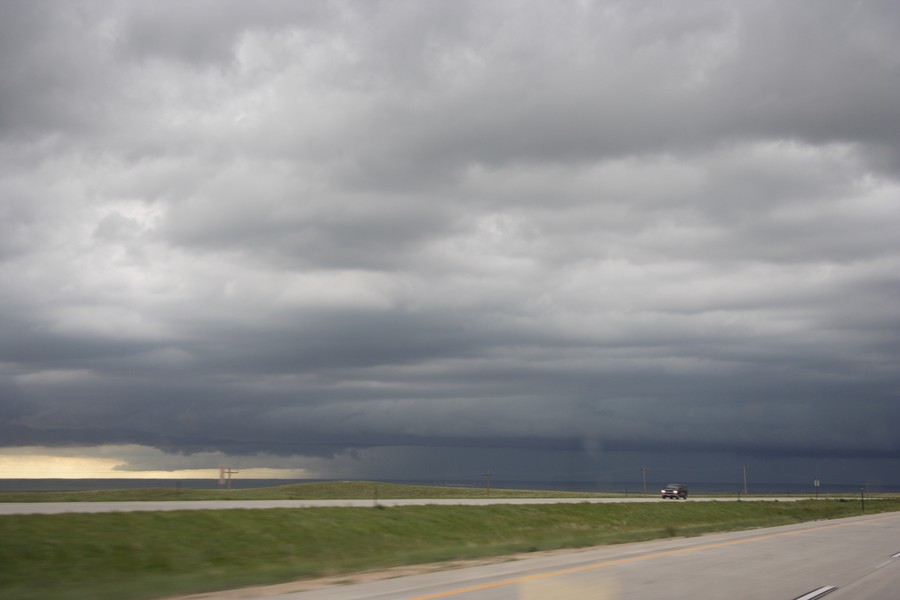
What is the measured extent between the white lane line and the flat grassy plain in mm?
10740

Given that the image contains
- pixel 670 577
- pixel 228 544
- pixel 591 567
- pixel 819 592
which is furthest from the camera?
pixel 228 544

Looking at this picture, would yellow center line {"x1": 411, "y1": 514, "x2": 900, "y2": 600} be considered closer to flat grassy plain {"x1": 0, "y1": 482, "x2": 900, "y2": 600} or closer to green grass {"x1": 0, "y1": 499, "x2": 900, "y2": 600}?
flat grassy plain {"x1": 0, "y1": 482, "x2": 900, "y2": 600}

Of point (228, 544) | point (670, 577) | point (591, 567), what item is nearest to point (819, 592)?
point (670, 577)

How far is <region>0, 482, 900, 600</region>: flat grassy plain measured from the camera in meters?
20.7

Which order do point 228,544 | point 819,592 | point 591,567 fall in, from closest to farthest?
point 819,592 < point 591,567 < point 228,544

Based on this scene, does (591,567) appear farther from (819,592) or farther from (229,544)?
(229,544)

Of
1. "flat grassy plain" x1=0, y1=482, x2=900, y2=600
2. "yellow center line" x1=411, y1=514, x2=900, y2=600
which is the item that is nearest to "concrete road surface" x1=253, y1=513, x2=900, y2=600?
"yellow center line" x1=411, y1=514, x2=900, y2=600

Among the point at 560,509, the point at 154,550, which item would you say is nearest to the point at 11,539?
the point at 154,550

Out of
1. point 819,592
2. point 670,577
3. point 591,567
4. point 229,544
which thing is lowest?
point 229,544

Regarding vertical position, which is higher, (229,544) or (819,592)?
(819,592)

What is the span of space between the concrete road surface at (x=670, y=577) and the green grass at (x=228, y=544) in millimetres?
3685

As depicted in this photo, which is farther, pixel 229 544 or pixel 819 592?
pixel 229 544

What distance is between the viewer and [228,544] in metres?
28.8

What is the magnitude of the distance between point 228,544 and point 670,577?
1516 centimetres
